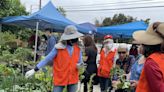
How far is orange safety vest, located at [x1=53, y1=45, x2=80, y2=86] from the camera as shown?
6.72m

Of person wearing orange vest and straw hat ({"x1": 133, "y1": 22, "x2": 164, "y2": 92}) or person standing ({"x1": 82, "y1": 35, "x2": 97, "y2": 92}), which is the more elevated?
person wearing orange vest and straw hat ({"x1": 133, "y1": 22, "x2": 164, "y2": 92})

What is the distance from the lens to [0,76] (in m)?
7.16

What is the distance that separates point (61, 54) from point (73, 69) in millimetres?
326

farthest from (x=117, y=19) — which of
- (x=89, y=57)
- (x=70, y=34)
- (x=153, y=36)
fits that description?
(x=153, y=36)

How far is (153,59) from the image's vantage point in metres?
3.32

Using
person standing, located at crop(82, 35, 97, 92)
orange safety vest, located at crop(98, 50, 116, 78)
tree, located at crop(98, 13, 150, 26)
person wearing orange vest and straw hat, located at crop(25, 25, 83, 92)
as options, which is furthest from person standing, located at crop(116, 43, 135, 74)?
tree, located at crop(98, 13, 150, 26)

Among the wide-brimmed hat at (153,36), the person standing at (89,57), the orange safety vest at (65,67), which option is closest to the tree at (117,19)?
the person standing at (89,57)

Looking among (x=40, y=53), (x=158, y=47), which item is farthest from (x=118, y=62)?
(x=158, y=47)

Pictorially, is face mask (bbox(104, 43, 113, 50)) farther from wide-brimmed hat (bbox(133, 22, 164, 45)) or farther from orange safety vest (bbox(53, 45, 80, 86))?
wide-brimmed hat (bbox(133, 22, 164, 45))

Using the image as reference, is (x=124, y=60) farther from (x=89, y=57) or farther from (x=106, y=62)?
(x=89, y=57)

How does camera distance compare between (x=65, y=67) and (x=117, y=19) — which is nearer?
(x=65, y=67)

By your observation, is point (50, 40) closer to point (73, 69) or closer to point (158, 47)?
point (73, 69)

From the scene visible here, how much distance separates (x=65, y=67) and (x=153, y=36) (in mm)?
3421

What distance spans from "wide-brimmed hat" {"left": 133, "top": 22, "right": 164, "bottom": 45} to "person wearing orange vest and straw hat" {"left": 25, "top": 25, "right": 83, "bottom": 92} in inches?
125
